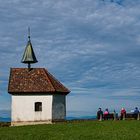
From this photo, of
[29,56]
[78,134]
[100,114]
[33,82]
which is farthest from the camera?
[29,56]

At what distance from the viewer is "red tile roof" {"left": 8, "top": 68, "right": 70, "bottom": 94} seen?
47.2 meters

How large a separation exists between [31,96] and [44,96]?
1.60 meters

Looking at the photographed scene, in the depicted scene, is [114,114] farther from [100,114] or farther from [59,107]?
[59,107]

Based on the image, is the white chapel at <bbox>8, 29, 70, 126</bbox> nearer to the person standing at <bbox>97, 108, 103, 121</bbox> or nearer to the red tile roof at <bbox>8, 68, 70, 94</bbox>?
the red tile roof at <bbox>8, 68, 70, 94</bbox>

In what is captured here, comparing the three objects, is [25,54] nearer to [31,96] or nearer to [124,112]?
[31,96]

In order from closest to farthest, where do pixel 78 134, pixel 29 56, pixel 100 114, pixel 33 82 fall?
pixel 78 134
pixel 100 114
pixel 33 82
pixel 29 56

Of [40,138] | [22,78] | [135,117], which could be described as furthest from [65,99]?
[40,138]

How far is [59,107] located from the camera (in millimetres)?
48000

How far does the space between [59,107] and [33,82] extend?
4.51 metres

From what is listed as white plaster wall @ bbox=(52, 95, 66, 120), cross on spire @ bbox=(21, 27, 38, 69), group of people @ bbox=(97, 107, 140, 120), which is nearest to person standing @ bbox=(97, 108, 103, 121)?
group of people @ bbox=(97, 107, 140, 120)

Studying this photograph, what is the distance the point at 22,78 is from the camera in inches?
1911

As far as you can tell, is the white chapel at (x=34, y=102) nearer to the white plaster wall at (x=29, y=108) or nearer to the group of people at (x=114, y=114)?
the white plaster wall at (x=29, y=108)

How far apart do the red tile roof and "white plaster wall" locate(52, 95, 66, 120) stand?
83 centimetres

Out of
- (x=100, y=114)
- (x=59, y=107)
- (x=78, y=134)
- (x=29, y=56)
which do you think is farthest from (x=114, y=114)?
(x=78, y=134)
